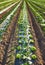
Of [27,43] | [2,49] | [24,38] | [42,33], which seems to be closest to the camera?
[2,49]

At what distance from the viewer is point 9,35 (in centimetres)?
2127

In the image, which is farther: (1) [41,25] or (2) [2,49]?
(1) [41,25]

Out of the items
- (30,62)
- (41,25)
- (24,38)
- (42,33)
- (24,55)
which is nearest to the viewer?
(30,62)

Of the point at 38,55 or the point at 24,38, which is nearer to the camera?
the point at 38,55

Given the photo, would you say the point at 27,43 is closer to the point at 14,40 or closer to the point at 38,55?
the point at 14,40

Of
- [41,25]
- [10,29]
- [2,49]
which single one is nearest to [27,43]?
[2,49]

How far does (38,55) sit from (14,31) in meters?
7.74

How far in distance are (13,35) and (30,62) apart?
7183 mm

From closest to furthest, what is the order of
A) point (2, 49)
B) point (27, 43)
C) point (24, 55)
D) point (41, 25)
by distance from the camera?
point (24, 55) → point (2, 49) → point (27, 43) → point (41, 25)

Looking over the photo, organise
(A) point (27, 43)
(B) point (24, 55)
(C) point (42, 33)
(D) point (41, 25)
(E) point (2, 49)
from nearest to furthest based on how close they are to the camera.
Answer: (B) point (24, 55) < (E) point (2, 49) < (A) point (27, 43) < (C) point (42, 33) < (D) point (41, 25)

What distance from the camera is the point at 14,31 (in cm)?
2319

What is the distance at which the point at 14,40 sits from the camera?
19547mm

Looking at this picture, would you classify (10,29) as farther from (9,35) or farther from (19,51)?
(19,51)

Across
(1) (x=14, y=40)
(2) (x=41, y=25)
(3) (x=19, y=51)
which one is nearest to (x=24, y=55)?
(3) (x=19, y=51)
